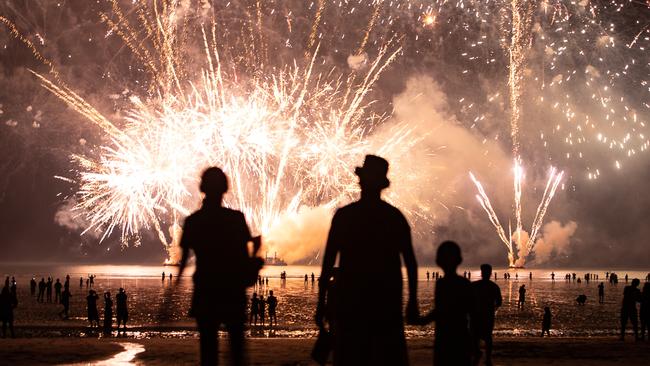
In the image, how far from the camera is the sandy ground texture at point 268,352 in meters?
13.7

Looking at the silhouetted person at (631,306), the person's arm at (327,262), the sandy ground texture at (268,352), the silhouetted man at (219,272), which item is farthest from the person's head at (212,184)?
the silhouetted person at (631,306)

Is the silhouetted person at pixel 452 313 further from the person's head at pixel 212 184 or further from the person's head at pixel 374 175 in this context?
the person's head at pixel 212 184

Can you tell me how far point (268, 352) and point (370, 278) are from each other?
1005cm

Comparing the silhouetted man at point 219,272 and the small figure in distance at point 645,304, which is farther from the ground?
the silhouetted man at point 219,272

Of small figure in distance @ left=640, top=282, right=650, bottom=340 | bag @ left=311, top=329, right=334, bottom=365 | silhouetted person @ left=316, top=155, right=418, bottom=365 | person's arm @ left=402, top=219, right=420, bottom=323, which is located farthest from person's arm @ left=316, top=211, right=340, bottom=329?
small figure in distance @ left=640, top=282, right=650, bottom=340

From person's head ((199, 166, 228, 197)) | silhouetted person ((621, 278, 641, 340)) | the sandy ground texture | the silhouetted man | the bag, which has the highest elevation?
person's head ((199, 166, 228, 197))

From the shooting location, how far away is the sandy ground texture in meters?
13.7

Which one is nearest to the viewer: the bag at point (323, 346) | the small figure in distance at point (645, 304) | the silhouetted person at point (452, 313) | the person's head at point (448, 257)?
the bag at point (323, 346)

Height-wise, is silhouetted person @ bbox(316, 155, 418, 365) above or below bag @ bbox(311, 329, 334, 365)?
above

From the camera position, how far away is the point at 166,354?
14930mm

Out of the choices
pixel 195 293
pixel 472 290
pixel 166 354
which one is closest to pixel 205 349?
pixel 195 293

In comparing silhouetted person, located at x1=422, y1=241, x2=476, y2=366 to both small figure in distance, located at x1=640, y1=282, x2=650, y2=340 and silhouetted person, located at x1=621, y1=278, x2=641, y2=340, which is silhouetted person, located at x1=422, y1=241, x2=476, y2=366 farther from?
silhouetted person, located at x1=621, y1=278, x2=641, y2=340

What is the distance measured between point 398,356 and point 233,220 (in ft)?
6.05

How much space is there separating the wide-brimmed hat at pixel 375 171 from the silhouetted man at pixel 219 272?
1.20 meters
